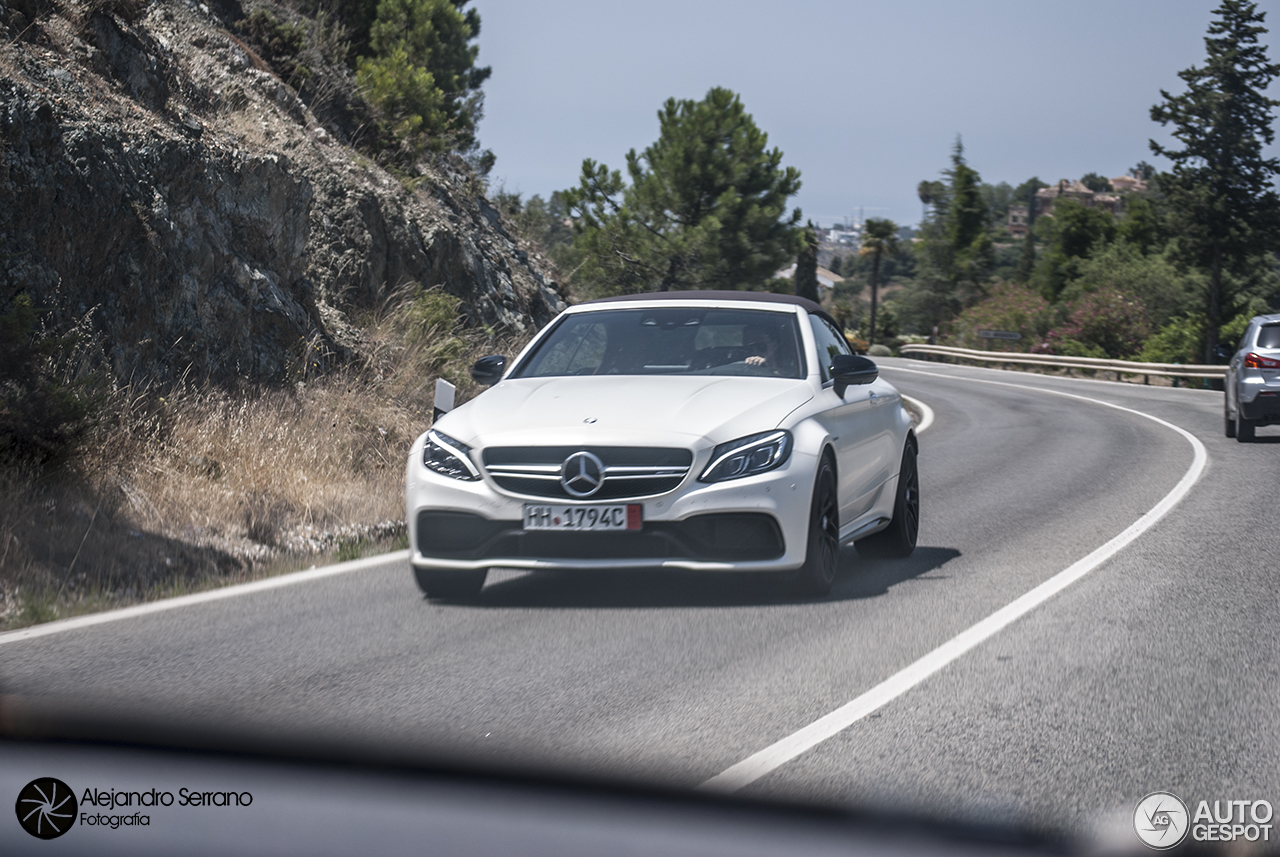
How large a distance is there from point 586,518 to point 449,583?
1022 millimetres

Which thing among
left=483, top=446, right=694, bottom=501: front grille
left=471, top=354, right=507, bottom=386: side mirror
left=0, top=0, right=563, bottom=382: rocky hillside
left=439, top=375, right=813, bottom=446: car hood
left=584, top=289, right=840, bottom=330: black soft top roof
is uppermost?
left=0, top=0, right=563, bottom=382: rocky hillside

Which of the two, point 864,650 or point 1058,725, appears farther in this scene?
point 864,650

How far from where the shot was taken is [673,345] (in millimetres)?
7391

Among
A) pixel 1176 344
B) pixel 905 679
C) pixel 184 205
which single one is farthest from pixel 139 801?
pixel 1176 344

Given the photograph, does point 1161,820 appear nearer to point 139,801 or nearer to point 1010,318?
point 139,801

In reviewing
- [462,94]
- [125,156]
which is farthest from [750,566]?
[462,94]

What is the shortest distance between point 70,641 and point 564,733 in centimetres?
256

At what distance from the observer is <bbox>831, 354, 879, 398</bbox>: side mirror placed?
7047mm

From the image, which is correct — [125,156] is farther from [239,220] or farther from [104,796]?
[104,796]

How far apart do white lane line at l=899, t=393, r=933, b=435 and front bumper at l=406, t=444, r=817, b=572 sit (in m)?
15.1

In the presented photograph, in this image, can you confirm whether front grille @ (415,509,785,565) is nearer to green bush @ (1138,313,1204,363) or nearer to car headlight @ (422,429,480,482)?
car headlight @ (422,429,480,482)

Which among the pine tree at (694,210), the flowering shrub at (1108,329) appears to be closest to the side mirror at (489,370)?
the pine tree at (694,210)

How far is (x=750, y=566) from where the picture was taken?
6000mm

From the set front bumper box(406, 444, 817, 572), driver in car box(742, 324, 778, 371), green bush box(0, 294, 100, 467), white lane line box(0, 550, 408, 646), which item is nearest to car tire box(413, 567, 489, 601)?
front bumper box(406, 444, 817, 572)
